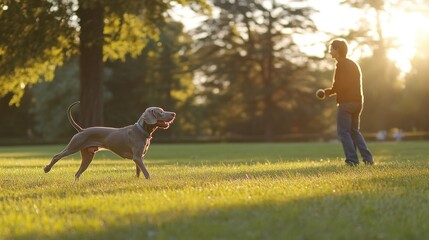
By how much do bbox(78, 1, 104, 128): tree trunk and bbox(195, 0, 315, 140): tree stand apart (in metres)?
31.1

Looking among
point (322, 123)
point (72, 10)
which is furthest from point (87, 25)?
point (322, 123)

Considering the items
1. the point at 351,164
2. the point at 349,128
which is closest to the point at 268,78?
the point at 349,128

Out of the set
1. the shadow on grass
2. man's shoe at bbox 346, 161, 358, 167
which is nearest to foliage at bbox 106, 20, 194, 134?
man's shoe at bbox 346, 161, 358, 167

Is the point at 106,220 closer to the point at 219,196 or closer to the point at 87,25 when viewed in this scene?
the point at 219,196

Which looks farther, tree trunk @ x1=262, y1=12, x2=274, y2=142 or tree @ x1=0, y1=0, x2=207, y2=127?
tree trunk @ x1=262, y1=12, x2=274, y2=142

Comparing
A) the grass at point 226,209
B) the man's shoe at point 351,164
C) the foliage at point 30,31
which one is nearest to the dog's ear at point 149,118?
the grass at point 226,209

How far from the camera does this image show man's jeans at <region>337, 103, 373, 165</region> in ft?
43.0

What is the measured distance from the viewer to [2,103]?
223 feet

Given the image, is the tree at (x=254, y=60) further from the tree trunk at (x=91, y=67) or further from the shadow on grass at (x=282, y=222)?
the shadow on grass at (x=282, y=222)

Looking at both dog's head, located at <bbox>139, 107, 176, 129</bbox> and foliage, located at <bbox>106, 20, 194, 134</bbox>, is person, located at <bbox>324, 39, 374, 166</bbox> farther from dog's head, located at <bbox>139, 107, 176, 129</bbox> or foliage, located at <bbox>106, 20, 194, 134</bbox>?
foliage, located at <bbox>106, 20, 194, 134</bbox>

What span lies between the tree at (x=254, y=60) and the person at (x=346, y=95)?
43.7 meters

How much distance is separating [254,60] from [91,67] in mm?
33663

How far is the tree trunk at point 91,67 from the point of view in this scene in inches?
1038

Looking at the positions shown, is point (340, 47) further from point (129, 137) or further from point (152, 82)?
point (152, 82)
